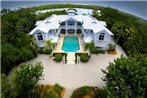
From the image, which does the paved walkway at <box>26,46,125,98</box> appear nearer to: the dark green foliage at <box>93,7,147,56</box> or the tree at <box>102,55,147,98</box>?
the dark green foliage at <box>93,7,147,56</box>

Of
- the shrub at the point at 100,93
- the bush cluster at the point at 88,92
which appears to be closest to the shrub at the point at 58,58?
the bush cluster at the point at 88,92

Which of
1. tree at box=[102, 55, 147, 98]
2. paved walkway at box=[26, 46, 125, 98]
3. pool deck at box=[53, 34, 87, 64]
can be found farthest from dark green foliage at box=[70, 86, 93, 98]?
pool deck at box=[53, 34, 87, 64]

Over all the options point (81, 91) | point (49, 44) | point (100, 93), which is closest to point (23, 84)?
point (81, 91)

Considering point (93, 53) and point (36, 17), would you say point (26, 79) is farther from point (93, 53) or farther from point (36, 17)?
point (36, 17)

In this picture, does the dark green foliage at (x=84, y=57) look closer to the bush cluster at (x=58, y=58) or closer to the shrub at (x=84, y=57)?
the shrub at (x=84, y=57)

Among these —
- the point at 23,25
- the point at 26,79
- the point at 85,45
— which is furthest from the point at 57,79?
the point at 23,25

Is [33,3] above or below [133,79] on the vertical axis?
above

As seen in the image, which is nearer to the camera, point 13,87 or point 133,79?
point 133,79
